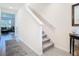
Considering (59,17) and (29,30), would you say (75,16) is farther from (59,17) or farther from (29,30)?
(29,30)

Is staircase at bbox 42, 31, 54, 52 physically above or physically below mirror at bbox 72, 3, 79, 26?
below

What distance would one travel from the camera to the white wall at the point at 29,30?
6.40 ft

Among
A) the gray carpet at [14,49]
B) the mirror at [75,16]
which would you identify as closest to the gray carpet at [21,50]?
the gray carpet at [14,49]

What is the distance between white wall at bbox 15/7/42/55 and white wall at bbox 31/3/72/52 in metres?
0.19

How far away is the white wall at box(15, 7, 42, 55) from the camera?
1949mm

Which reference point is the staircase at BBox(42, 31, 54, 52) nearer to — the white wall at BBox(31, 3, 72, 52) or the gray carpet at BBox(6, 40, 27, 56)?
the white wall at BBox(31, 3, 72, 52)

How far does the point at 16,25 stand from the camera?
76.2 inches

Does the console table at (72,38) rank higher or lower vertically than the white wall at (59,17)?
lower

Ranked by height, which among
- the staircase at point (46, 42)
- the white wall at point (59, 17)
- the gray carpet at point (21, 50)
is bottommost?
the gray carpet at point (21, 50)

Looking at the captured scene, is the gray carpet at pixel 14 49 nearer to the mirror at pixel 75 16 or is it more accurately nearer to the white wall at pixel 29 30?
the white wall at pixel 29 30

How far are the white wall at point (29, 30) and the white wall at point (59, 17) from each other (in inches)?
7.6

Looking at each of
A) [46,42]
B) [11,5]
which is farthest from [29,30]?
[11,5]

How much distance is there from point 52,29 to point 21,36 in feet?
1.80

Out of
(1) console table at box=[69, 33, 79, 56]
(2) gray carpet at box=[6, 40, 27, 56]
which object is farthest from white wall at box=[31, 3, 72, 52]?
(2) gray carpet at box=[6, 40, 27, 56]
